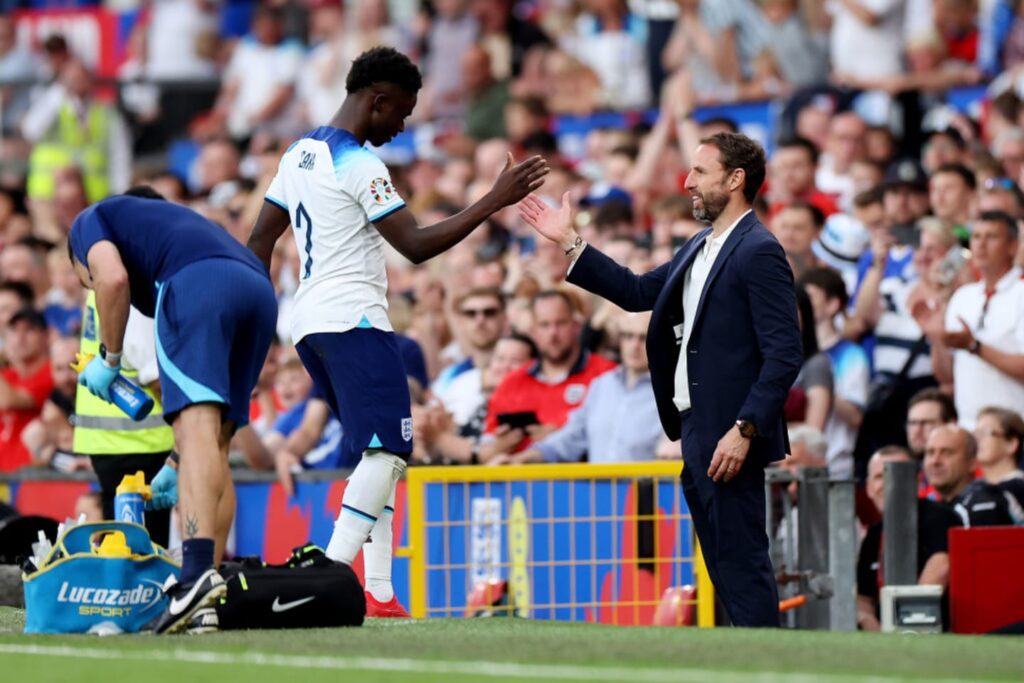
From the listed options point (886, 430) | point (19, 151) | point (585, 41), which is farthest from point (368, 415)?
point (19, 151)

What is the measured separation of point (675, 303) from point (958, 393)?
144 inches

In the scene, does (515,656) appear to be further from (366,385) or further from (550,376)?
(550,376)

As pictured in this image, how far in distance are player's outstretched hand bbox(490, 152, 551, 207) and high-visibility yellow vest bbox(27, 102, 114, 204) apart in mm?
13286

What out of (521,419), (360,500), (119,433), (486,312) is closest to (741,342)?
(360,500)

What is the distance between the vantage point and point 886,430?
11531mm

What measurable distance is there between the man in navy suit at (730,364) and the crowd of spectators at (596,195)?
0.63m

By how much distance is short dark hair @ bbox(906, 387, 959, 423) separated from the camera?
1084cm

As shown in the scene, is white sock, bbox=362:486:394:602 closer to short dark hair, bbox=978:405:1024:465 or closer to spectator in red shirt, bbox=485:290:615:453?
spectator in red shirt, bbox=485:290:615:453

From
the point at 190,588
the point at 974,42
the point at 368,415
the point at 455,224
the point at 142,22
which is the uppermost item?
the point at 142,22

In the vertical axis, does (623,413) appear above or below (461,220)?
below

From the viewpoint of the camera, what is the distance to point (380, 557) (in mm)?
8781

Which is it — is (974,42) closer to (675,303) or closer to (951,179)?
(951,179)

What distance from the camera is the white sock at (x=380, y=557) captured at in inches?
345

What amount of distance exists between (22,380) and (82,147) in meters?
6.79
